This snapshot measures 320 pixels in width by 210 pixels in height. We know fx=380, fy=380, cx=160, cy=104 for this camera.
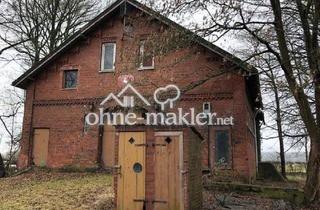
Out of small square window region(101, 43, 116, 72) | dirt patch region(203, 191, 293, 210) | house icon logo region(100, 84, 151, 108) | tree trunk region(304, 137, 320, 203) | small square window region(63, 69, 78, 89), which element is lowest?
dirt patch region(203, 191, 293, 210)

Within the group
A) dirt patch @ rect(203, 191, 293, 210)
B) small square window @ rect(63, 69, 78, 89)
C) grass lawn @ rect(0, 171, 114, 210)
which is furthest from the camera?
small square window @ rect(63, 69, 78, 89)

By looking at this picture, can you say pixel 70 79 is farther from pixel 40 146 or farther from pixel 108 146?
pixel 108 146

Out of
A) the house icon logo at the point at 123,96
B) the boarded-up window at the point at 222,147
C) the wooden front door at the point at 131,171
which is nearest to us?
the wooden front door at the point at 131,171

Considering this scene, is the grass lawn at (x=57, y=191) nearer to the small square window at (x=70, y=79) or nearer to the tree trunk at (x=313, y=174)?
the small square window at (x=70, y=79)

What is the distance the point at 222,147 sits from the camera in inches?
661

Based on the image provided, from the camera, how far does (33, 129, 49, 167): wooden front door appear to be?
19.5 m

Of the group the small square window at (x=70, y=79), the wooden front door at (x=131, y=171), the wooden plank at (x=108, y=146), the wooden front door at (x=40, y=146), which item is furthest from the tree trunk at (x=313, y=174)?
the wooden front door at (x=40, y=146)

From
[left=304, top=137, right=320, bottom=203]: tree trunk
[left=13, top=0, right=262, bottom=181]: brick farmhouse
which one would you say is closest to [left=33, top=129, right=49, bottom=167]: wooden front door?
[left=13, top=0, right=262, bottom=181]: brick farmhouse

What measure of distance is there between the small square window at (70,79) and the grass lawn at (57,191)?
15.5ft

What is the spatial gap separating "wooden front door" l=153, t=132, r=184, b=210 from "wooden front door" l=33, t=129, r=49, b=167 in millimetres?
11687

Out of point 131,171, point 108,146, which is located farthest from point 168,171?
point 108,146

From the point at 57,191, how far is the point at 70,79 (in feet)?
27.3

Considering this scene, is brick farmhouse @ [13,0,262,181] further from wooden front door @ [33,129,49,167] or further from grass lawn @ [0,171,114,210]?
grass lawn @ [0,171,114,210]

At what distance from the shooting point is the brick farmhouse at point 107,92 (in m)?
16.8
